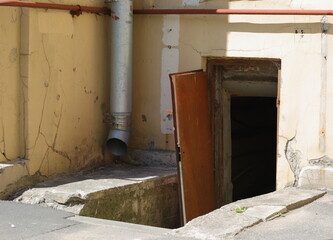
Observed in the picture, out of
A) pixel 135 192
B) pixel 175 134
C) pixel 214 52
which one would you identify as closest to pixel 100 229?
pixel 135 192

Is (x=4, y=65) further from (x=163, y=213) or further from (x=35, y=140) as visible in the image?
(x=163, y=213)

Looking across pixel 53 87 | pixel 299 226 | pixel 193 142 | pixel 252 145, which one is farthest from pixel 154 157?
pixel 299 226

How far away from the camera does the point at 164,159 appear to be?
31.9ft

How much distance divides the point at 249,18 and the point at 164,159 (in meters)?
2.12

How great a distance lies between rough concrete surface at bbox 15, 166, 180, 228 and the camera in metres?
7.93

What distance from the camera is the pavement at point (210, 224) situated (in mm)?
6449

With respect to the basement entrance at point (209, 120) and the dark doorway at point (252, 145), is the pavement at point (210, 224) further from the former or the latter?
the dark doorway at point (252, 145)

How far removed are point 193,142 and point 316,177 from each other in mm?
1563

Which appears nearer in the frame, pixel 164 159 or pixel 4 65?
pixel 4 65

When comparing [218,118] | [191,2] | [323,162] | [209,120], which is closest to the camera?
[323,162]

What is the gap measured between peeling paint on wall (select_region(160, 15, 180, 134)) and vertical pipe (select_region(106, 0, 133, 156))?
17.2 inches

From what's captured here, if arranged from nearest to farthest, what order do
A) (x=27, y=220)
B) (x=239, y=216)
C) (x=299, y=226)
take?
(x=299, y=226) → (x=239, y=216) → (x=27, y=220)

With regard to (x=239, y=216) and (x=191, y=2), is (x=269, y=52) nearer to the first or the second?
(x=191, y=2)

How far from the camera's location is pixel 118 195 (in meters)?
8.39
